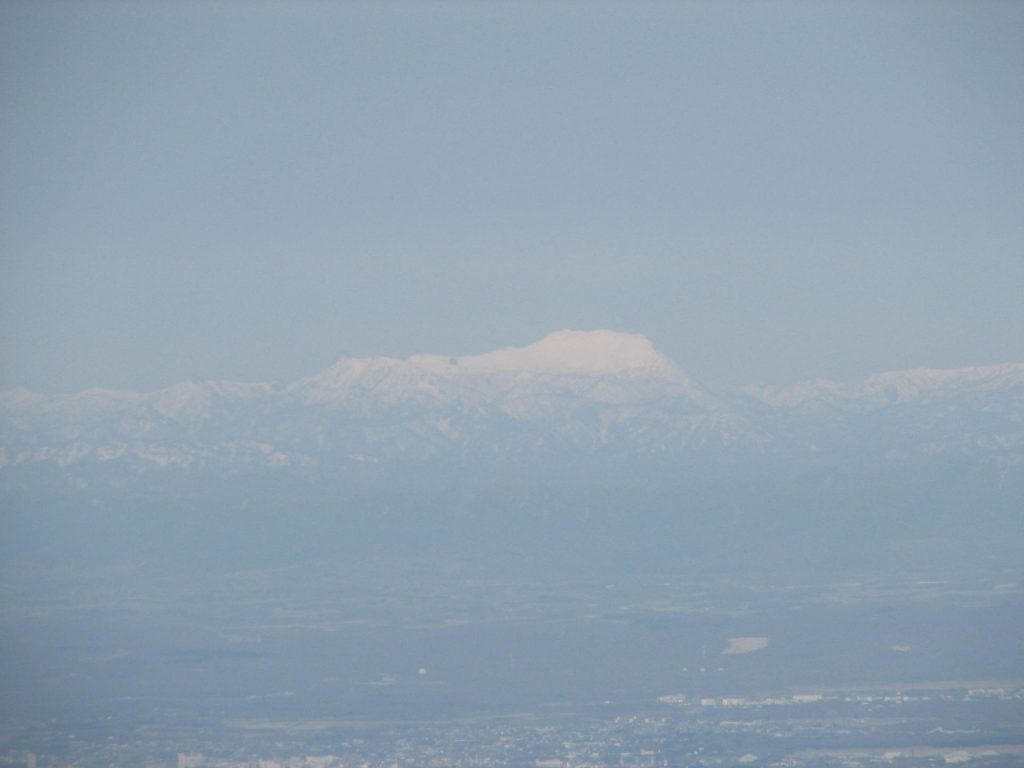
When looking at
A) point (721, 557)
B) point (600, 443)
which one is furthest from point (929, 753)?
point (600, 443)

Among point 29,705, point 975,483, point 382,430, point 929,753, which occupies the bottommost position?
point 929,753

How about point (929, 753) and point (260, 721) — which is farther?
point (260, 721)

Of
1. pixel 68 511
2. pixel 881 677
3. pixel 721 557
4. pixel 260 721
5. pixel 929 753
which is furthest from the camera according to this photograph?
pixel 68 511

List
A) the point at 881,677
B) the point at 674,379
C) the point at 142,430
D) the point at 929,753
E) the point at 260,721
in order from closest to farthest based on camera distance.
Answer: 1. the point at 929,753
2. the point at 260,721
3. the point at 881,677
4. the point at 142,430
5. the point at 674,379

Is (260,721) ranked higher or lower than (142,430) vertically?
lower

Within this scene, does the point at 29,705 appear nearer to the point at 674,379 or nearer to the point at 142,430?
the point at 142,430

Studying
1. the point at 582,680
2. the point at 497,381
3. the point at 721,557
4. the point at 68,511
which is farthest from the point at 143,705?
the point at 497,381
